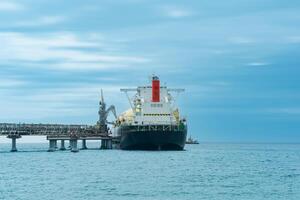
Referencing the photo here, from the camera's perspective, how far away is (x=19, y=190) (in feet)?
209

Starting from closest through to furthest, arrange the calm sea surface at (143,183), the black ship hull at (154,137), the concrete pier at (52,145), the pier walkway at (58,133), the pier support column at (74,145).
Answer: the calm sea surface at (143,183) < the black ship hull at (154,137) < the pier walkway at (58,133) < the pier support column at (74,145) < the concrete pier at (52,145)

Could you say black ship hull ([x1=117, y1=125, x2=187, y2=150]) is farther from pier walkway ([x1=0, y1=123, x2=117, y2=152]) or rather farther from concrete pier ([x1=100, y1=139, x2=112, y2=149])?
concrete pier ([x1=100, y1=139, x2=112, y2=149])

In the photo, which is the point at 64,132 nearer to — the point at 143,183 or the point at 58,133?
the point at 58,133

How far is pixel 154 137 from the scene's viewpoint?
13812cm

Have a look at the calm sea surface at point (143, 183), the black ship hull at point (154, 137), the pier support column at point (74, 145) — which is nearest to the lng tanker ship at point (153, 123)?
the black ship hull at point (154, 137)

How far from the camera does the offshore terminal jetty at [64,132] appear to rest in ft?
501

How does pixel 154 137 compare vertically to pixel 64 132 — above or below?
below

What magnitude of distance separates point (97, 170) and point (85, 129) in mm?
87706

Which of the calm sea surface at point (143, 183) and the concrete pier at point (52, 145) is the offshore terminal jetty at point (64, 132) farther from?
the calm sea surface at point (143, 183)

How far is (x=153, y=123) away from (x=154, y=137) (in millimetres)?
3696

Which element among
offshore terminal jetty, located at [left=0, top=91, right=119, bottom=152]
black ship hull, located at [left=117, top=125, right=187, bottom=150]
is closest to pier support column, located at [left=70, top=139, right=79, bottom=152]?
offshore terminal jetty, located at [left=0, top=91, right=119, bottom=152]

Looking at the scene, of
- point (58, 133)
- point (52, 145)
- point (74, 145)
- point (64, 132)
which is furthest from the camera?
point (64, 132)

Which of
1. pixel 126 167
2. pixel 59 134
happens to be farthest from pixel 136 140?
pixel 126 167

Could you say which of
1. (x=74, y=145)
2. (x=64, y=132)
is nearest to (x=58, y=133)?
(x=64, y=132)
